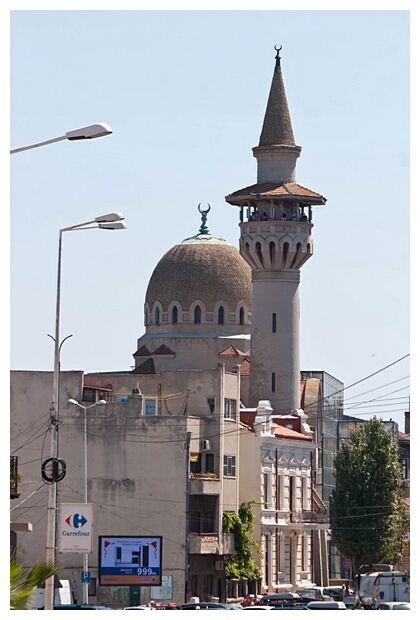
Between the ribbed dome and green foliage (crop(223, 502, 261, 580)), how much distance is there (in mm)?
27101

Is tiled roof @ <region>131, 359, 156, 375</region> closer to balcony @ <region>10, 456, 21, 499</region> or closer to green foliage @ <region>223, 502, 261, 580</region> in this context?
green foliage @ <region>223, 502, 261, 580</region>

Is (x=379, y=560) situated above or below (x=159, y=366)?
below

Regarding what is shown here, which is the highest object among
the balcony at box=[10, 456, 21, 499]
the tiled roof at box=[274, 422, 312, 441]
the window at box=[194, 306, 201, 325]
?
the window at box=[194, 306, 201, 325]

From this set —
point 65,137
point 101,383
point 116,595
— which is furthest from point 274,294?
point 65,137

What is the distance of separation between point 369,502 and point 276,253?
1523cm

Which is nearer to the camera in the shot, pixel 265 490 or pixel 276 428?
pixel 265 490

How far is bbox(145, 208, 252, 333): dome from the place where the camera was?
10375 centimetres

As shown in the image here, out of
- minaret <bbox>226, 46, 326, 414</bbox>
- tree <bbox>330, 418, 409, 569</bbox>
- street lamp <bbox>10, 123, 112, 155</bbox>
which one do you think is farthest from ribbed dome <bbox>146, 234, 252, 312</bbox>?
street lamp <bbox>10, 123, 112, 155</bbox>

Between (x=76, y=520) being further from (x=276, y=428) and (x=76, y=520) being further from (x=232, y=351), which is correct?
(x=232, y=351)

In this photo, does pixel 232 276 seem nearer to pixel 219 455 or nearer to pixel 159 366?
pixel 159 366

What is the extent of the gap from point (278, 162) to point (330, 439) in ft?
53.3

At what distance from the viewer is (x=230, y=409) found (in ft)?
261

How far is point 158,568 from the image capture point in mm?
67250

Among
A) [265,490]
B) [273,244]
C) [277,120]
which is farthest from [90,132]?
[277,120]
